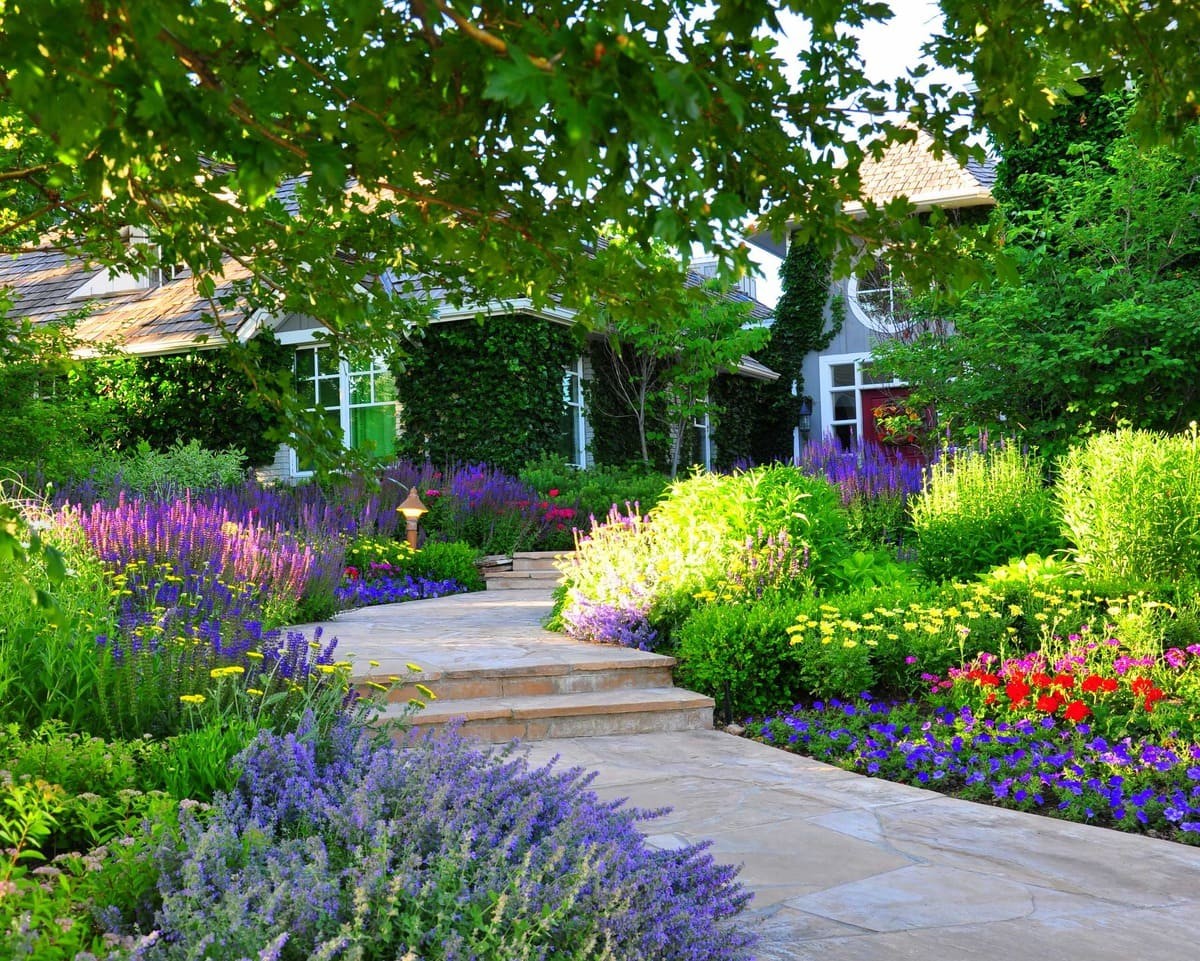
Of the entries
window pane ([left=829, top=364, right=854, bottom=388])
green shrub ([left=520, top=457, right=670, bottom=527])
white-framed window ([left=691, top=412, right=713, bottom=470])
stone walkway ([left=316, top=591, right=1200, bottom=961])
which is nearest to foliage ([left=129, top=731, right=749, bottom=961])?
stone walkway ([left=316, top=591, right=1200, bottom=961])

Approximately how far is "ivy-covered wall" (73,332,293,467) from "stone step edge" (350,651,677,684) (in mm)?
11173

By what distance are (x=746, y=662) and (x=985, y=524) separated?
330 centimetres

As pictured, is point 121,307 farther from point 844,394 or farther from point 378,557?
point 844,394

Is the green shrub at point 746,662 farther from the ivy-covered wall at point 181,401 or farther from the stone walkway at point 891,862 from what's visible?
the ivy-covered wall at point 181,401

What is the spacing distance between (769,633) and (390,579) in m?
5.38

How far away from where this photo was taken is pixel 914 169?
1945cm

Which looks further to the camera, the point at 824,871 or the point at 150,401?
the point at 150,401

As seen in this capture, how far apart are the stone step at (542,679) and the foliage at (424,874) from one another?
283cm

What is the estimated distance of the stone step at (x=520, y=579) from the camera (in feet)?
38.4

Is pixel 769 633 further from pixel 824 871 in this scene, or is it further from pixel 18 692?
pixel 18 692

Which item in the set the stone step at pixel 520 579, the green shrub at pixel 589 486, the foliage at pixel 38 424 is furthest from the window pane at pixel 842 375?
the foliage at pixel 38 424

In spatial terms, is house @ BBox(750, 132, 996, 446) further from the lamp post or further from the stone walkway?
the stone walkway

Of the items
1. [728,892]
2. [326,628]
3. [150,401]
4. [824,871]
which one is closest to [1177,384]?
[326,628]

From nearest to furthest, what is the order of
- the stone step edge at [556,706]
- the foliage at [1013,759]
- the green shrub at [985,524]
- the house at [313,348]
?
the foliage at [1013,759] → the stone step edge at [556,706] → the green shrub at [985,524] → the house at [313,348]
